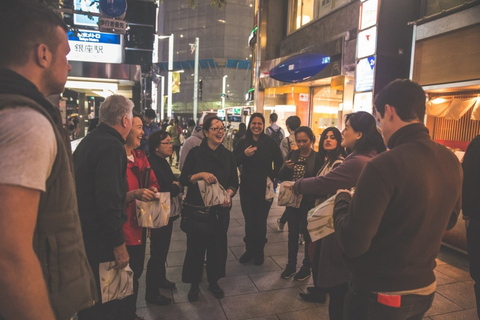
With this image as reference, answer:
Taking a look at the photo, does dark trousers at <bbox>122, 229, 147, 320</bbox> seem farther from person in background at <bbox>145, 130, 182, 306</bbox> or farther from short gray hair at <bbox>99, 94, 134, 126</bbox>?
short gray hair at <bbox>99, 94, 134, 126</bbox>

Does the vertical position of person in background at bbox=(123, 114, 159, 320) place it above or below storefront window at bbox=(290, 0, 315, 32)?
below

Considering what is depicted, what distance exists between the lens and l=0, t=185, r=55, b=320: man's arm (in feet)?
3.33

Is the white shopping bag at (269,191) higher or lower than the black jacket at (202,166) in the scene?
lower

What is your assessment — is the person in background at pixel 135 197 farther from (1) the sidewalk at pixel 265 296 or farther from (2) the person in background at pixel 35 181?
(2) the person in background at pixel 35 181

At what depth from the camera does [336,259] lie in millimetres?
2844

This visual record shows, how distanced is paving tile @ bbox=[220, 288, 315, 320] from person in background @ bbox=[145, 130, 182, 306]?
75cm

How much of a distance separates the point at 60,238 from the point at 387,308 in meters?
1.62

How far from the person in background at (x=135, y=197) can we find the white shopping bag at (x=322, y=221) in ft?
4.99

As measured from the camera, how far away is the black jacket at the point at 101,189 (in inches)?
90.7

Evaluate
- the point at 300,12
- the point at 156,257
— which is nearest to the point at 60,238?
the point at 156,257

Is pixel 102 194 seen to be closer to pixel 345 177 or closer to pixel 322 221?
pixel 322 221

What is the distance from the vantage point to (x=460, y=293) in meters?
4.23

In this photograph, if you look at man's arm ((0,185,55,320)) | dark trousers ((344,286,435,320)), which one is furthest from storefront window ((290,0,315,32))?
man's arm ((0,185,55,320))

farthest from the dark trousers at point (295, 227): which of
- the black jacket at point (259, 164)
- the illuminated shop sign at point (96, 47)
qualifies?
the illuminated shop sign at point (96, 47)
